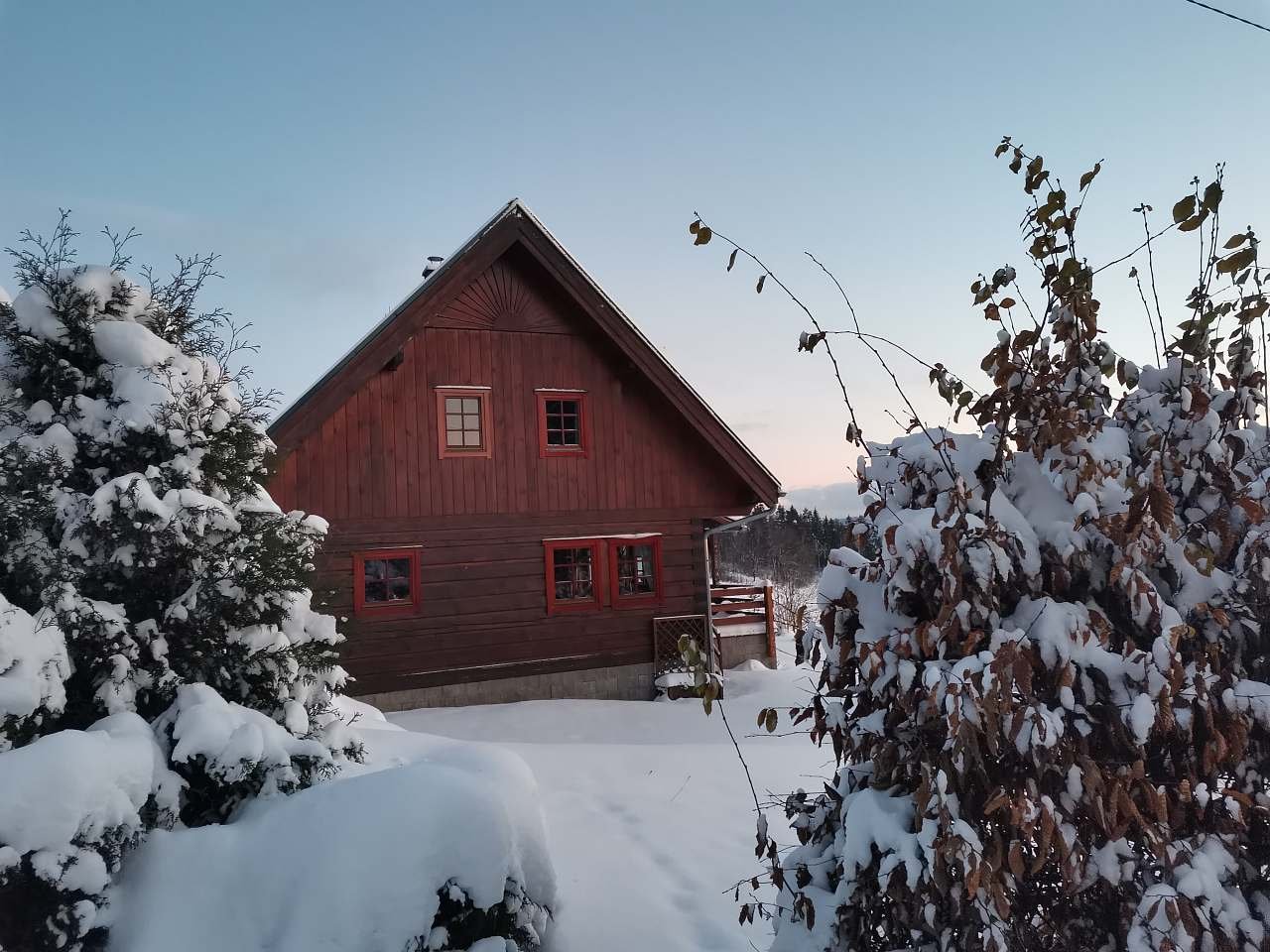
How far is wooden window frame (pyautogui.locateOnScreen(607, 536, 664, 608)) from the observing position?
45.1 feet

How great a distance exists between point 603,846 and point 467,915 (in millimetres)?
2035

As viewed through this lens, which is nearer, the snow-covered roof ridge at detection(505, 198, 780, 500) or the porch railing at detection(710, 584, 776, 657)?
the snow-covered roof ridge at detection(505, 198, 780, 500)

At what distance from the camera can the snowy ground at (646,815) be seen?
169 inches

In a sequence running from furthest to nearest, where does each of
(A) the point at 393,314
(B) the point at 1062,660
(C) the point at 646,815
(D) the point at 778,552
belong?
(D) the point at 778,552, (A) the point at 393,314, (C) the point at 646,815, (B) the point at 1062,660

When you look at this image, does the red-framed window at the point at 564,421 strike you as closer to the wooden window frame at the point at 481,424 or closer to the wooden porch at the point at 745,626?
the wooden window frame at the point at 481,424

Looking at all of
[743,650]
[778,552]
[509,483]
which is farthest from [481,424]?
[778,552]

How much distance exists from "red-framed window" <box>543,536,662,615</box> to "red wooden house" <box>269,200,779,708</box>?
3 cm

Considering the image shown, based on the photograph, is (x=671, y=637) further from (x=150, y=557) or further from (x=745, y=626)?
(x=150, y=557)

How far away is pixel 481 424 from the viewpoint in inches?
513

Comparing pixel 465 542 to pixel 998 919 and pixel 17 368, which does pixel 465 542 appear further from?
pixel 998 919

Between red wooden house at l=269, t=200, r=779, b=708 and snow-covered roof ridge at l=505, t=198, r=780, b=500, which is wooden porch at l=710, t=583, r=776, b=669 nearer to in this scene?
red wooden house at l=269, t=200, r=779, b=708

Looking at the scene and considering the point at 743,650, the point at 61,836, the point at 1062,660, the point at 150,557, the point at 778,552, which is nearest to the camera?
the point at 1062,660

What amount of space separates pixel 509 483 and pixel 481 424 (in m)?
1.11

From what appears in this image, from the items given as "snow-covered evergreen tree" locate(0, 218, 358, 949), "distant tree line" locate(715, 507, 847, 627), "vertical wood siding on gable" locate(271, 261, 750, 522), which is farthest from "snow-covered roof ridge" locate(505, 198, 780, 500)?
"distant tree line" locate(715, 507, 847, 627)
